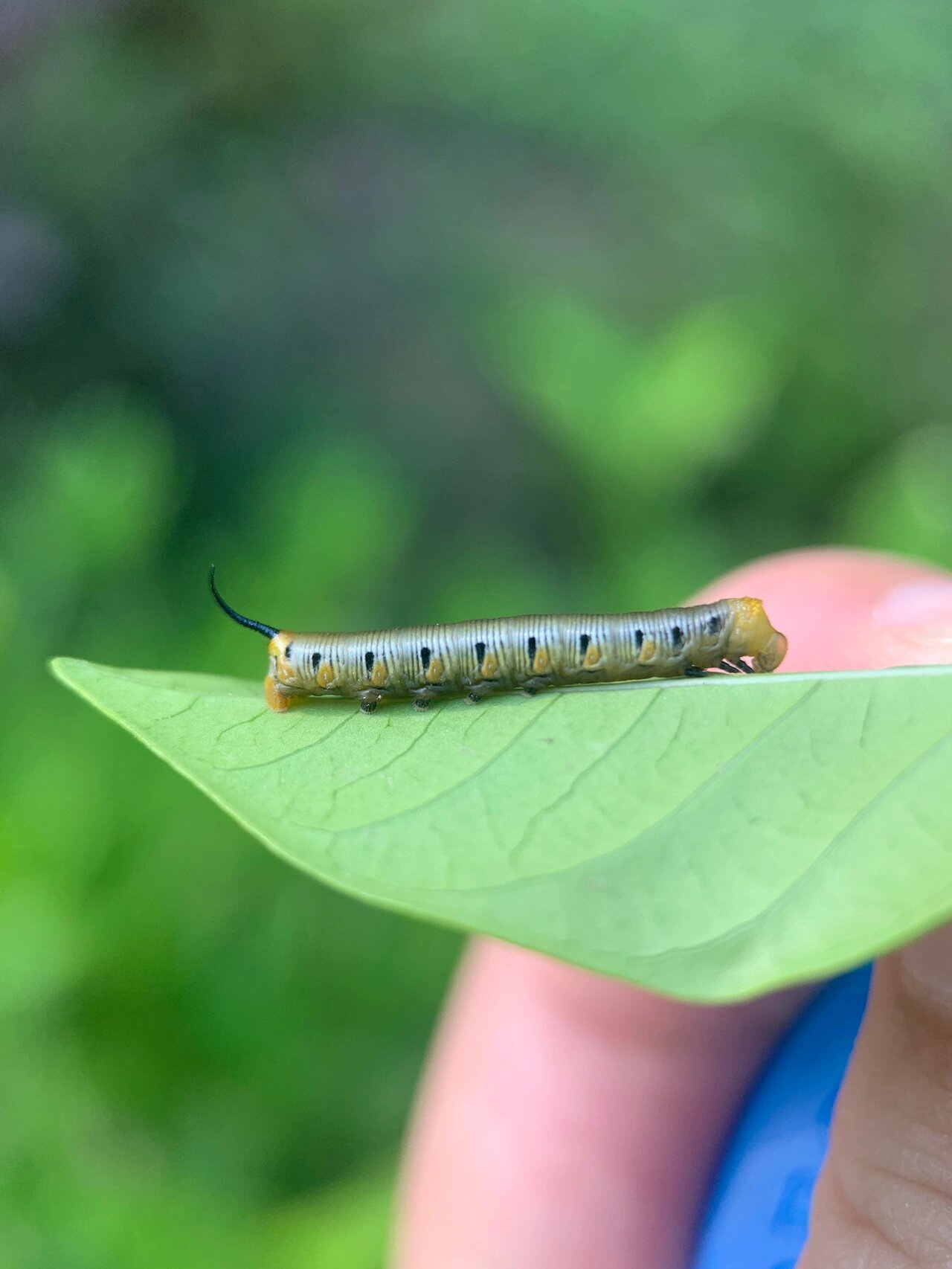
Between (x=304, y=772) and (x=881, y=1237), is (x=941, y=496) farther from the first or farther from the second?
(x=304, y=772)

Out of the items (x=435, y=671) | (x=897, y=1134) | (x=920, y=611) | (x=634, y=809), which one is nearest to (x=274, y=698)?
(x=435, y=671)

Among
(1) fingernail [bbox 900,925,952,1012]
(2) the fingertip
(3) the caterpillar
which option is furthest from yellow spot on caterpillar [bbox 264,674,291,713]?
(2) the fingertip

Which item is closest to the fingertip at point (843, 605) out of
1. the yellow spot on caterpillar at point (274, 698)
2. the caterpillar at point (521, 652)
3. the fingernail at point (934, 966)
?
the caterpillar at point (521, 652)

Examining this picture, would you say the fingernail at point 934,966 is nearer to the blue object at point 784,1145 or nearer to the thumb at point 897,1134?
the thumb at point 897,1134

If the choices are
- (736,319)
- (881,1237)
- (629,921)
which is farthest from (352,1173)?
(736,319)

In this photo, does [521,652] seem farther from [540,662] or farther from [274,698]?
[274,698]

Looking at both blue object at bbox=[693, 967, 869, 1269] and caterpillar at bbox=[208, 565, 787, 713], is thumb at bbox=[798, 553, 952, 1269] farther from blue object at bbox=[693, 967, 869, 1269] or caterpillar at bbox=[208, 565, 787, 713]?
caterpillar at bbox=[208, 565, 787, 713]
